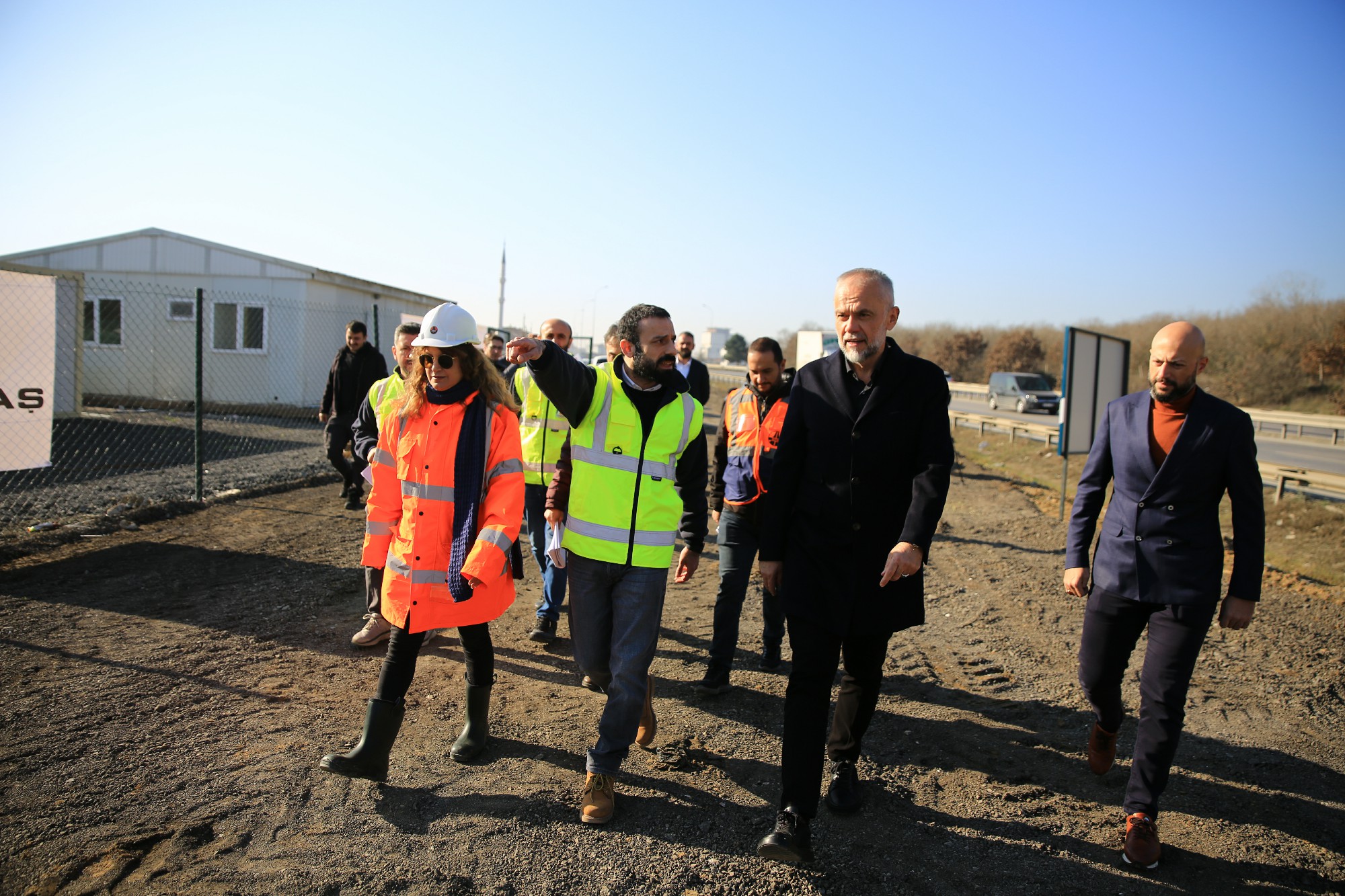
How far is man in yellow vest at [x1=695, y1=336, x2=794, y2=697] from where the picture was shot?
14.4 feet

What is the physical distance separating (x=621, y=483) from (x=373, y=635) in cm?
251

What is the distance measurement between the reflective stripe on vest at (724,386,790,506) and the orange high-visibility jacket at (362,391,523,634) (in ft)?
5.30

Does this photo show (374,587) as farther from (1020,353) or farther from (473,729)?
(1020,353)

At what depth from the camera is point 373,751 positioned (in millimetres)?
3105

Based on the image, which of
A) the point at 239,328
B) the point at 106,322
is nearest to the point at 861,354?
the point at 239,328

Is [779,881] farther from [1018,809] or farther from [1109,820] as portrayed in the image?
[1109,820]

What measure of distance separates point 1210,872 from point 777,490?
219cm

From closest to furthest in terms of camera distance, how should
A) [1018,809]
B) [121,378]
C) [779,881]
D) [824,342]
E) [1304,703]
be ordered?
1. [779,881]
2. [1018,809]
3. [1304,703]
4. [121,378]
5. [824,342]

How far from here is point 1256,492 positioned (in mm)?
3088

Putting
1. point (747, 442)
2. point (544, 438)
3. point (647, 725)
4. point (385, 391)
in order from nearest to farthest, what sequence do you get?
1. point (647, 725)
2. point (747, 442)
3. point (385, 391)
4. point (544, 438)

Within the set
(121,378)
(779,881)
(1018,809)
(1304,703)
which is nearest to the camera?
(779,881)

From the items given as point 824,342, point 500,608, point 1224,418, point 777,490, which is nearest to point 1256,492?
point 1224,418

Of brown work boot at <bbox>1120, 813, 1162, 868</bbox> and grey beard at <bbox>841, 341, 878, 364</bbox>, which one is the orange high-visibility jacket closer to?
grey beard at <bbox>841, 341, 878, 364</bbox>

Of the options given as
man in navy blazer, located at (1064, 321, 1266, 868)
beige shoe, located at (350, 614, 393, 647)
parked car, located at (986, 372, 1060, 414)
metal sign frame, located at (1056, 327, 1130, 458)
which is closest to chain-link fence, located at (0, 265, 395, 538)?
beige shoe, located at (350, 614, 393, 647)
